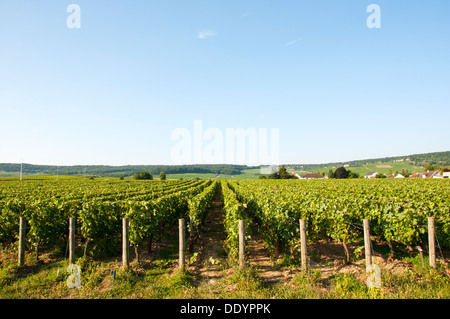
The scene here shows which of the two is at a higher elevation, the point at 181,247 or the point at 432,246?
the point at 432,246

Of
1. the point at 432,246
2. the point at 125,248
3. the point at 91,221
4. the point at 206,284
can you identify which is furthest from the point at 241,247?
the point at 91,221

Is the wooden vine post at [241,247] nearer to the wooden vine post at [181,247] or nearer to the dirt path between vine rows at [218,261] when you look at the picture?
the dirt path between vine rows at [218,261]

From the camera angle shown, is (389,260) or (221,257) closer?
(389,260)

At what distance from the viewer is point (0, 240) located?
8656mm

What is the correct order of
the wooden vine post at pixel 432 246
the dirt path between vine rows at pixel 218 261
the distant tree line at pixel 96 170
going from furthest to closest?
the distant tree line at pixel 96 170 → the dirt path between vine rows at pixel 218 261 → the wooden vine post at pixel 432 246

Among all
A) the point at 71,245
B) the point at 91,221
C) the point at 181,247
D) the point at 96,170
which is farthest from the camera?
the point at 96,170

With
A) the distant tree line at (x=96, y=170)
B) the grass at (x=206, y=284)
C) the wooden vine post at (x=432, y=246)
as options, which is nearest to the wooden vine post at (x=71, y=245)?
the grass at (x=206, y=284)

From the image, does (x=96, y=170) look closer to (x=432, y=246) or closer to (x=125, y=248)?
(x=125, y=248)

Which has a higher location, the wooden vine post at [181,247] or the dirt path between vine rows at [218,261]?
the wooden vine post at [181,247]

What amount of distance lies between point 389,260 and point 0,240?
14225 mm
